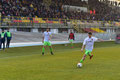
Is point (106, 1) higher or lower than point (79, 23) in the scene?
higher

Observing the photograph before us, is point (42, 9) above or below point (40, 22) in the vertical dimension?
above

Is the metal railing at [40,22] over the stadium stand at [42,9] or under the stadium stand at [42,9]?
under

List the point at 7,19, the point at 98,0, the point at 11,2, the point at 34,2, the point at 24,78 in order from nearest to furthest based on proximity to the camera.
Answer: the point at 24,78
the point at 7,19
the point at 11,2
the point at 34,2
the point at 98,0

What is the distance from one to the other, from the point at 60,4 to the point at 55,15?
25.5ft

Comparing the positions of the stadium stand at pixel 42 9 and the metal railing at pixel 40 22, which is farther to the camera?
the stadium stand at pixel 42 9

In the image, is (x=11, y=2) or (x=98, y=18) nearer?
(x=11, y=2)

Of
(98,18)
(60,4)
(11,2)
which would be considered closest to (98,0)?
(98,18)

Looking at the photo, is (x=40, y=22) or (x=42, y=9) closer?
(x=40, y=22)

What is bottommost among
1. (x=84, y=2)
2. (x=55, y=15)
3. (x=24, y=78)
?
(x=24, y=78)

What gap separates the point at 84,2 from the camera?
67.4 m

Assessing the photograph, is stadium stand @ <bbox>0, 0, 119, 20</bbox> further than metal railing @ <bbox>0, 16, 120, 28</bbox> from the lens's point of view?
Yes

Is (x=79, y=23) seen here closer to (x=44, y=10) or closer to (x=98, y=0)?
(x=44, y=10)

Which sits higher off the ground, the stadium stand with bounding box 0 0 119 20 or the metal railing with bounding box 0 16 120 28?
the stadium stand with bounding box 0 0 119 20

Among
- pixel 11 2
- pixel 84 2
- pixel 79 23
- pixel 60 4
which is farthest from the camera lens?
pixel 84 2
